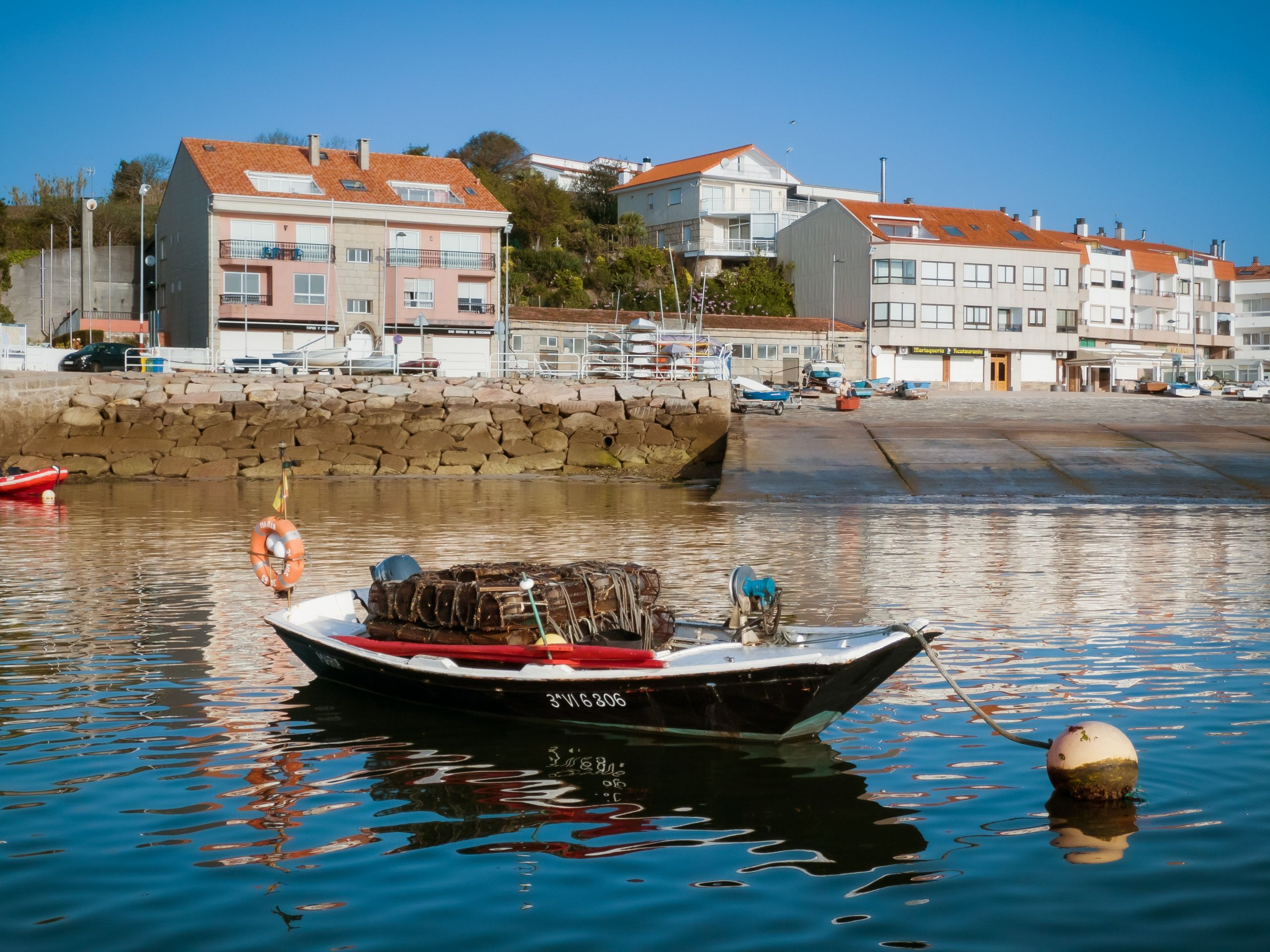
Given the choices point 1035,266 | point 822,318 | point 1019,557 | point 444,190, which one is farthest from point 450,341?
point 1019,557

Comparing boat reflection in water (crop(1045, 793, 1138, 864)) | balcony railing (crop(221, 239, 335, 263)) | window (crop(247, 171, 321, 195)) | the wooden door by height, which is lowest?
boat reflection in water (crop(1045, 793, 1138, 864))

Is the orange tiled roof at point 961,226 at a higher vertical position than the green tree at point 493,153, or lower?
lower

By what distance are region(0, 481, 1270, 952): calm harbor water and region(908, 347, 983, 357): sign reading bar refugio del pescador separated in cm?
6411

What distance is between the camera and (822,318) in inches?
3034

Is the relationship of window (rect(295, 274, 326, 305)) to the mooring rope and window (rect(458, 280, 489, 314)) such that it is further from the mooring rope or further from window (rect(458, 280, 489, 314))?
the mooring rope

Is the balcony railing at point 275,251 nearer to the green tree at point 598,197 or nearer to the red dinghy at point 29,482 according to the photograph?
the red dinghy at point 29,482

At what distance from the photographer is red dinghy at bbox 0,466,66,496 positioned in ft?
107

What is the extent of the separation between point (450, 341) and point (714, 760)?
56.5 m

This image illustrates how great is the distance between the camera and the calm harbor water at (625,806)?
20.2ft

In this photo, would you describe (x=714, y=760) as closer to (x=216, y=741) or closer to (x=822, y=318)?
(x=216, y=741)

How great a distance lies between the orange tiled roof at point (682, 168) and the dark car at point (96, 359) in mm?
47187

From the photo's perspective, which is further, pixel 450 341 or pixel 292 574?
pixel 450 341

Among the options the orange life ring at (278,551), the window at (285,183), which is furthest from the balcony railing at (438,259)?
the orange life ring at (278,551)

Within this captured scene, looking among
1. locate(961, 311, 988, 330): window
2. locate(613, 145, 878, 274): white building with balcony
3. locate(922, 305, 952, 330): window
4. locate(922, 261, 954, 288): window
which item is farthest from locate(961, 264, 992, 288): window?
locate(613, 145, 878, 274): white building with balcony
